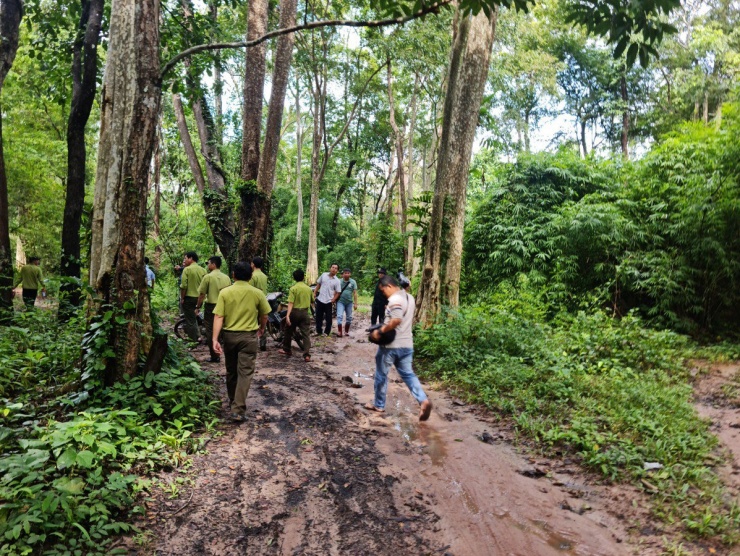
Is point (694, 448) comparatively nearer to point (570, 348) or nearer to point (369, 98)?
point (570, 348)

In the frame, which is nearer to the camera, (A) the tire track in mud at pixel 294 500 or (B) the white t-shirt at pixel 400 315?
(A) the tire track in mud at pixel 294 500

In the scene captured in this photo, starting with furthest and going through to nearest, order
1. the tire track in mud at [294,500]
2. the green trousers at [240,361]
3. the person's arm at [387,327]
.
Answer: the person's arm at [387,327] < the green trousers at [240,361] < the tire track in mud at [294,500]

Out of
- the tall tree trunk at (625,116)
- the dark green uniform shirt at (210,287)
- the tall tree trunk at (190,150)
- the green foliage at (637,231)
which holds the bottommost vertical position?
the dark green uniform shirt at (210,287)

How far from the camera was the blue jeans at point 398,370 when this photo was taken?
222 inches

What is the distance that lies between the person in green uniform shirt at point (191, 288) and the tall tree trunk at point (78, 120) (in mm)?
1990

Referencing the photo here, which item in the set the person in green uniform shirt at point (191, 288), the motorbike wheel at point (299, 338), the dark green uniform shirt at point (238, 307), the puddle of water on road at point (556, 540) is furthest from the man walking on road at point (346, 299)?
the puddle of water on road at point (556, 540)

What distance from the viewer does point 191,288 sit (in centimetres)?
870

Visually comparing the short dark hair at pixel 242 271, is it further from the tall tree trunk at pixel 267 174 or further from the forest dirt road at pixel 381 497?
the tall tree trunk at pixel 267 174

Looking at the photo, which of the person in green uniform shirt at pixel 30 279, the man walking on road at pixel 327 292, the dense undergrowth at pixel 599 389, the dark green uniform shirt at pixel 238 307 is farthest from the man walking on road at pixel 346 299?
the person in green uniform shirt at pixel 30 279

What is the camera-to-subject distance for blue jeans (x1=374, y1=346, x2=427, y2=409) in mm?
5629

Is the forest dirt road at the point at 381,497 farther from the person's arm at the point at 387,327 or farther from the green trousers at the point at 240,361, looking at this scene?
the person's arm at the point at 387,327

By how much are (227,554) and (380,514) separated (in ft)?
3.98

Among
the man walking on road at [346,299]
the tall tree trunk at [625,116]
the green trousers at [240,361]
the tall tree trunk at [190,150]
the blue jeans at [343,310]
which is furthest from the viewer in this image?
the tall tree trunk at [625,116]

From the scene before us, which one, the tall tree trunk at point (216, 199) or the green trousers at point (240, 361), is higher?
the tall tree trunk at point (216, 199)
